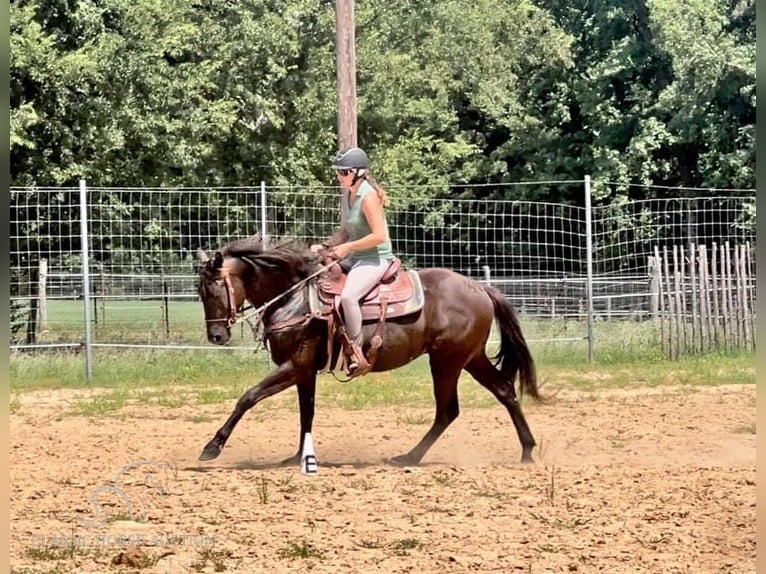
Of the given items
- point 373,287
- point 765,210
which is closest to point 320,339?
point 373,287

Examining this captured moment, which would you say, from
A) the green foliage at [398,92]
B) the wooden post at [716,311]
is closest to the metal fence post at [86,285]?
the green foliage at [398,92]

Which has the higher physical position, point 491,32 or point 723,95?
point 491,32

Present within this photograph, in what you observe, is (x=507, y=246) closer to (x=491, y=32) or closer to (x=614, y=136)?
(x=614, y=136)

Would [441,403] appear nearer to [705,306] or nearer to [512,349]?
[512,349]

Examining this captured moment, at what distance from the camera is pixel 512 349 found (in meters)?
10.0

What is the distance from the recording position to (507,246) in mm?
22578

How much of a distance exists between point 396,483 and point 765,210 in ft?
19.4

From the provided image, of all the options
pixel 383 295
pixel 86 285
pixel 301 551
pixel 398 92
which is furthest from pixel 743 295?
pixel 398 92

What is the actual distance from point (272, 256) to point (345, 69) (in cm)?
A: 622

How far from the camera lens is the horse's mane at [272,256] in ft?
31.0

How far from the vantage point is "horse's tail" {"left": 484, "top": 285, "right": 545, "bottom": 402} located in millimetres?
10023

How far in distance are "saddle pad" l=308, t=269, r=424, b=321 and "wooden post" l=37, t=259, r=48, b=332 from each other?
28.2 ft

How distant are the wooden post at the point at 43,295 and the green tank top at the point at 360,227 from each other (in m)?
8.84

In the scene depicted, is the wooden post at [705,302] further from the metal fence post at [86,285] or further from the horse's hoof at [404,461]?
the horse's hoof at [404,461]
